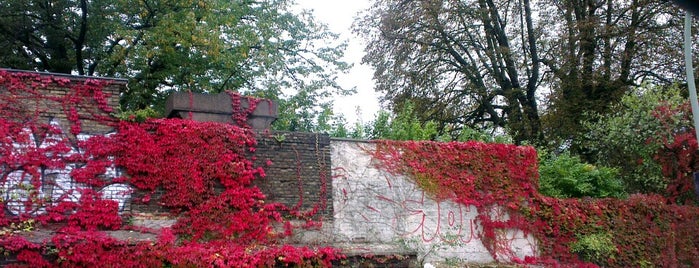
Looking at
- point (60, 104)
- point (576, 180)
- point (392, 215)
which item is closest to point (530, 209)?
point (576, 180)

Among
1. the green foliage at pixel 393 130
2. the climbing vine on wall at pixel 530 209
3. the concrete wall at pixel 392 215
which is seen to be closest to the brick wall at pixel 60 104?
the concrete wall at pixel 392 215

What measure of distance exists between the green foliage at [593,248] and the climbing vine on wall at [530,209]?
0.02 meters

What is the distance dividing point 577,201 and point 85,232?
10.4 meters

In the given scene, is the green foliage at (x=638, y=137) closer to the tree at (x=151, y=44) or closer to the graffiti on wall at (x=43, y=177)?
the tree at (x=151, y=44)

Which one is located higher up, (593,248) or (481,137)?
(481,137)

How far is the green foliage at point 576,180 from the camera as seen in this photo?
15.9 m

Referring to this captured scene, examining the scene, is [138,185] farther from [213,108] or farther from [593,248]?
[593,248]

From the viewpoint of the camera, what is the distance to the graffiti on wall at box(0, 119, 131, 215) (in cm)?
977

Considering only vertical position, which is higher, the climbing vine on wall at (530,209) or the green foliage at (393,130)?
the green foliage at (393,130)

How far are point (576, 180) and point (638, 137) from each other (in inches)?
79.2

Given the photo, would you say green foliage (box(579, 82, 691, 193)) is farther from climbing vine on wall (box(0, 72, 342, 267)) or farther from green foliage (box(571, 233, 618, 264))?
climbing vine on wall (box(0, 72, 342, 267))

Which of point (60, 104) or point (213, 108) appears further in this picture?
point (213, 108)

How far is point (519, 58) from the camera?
863 inches

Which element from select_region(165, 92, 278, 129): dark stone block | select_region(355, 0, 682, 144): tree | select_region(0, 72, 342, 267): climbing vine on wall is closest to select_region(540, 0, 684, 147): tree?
select_region(355, 0, 682, 144): tree
